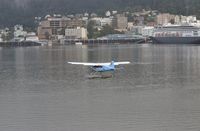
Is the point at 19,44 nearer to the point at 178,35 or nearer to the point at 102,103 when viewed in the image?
the point at 178,35

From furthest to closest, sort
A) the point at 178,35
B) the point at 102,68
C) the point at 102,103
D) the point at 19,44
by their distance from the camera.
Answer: the point at 19,44 → the point at 178,35 → the point at 102,68 → the point at 102,103

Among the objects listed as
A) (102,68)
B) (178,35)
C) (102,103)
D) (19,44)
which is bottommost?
(19,44)

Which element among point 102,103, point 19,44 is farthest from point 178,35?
point 102,103

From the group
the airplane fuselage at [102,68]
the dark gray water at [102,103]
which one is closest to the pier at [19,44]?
the airplane fuselage at [102,68]

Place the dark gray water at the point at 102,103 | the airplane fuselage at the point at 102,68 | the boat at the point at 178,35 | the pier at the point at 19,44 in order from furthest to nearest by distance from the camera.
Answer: the pier at the point at 19,44, the boat at the point at 178,35, the airplane fuselage at the point at 102,68, the dark gray water at the point at 102,103

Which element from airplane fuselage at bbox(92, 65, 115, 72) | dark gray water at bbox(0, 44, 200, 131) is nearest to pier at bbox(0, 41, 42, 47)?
airplane fuselage at bbox(92, 65, 115, 72)

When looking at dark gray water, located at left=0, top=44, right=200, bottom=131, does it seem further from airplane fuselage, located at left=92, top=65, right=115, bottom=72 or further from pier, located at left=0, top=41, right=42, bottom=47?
pier, located at left=0, top=41, right=42, bottom=47

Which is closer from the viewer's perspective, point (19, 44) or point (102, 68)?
point (102, 68)

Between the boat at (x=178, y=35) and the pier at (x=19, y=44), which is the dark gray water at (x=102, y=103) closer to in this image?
the boat at (x=178, y=35)

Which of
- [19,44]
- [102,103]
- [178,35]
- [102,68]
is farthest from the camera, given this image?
[19,44]

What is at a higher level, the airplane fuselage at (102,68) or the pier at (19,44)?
the airplane fuselage at (102,68)
